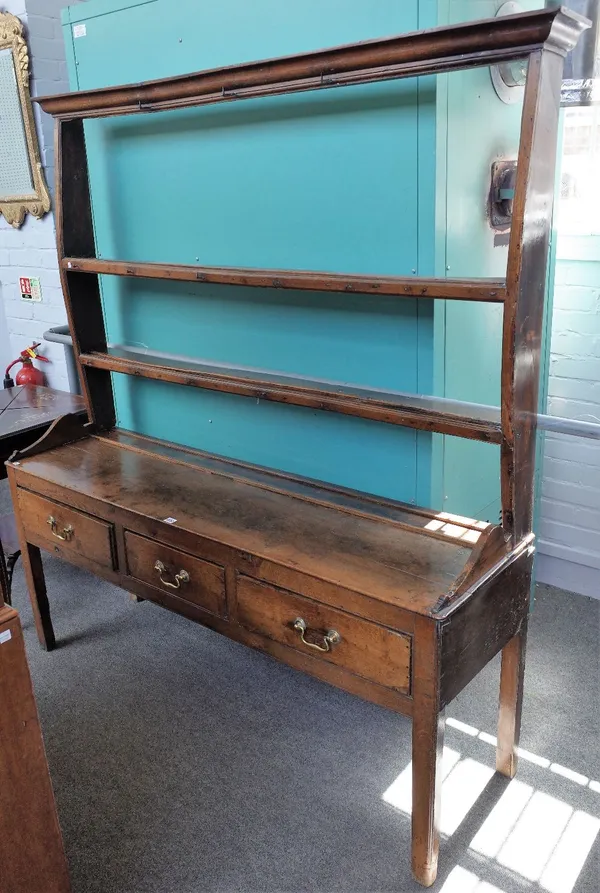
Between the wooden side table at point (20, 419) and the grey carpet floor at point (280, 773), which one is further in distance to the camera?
the wooden side table at point (20, 419)

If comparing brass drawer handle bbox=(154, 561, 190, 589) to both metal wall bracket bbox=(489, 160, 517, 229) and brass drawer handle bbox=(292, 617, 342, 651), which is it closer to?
brass drawer handle bbox=(292, 617, 342, 651)

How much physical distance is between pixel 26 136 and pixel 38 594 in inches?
79.1

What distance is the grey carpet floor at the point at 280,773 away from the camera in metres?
1.77

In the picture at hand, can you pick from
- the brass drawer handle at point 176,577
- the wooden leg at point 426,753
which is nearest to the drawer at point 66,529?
the brass drawer handle at point 176,577

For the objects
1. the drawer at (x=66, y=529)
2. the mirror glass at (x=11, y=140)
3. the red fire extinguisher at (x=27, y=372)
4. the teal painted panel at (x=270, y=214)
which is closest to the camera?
the teal painted panel at (x=270, y=214)

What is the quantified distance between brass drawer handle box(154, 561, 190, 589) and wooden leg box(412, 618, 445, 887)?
67 cm

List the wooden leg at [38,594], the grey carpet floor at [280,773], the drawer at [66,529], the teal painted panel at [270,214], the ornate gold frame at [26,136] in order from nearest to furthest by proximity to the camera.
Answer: the grey carpet floor at [280,773] < the teal painted panel at [270,214] < the drawer at [66,529] < the wooden leg at [38,594] < the ornate gold frame at [26,136]

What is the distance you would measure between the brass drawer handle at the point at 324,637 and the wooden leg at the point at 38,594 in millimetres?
1159

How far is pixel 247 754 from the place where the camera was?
7.02ft

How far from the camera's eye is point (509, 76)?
205 centimetres

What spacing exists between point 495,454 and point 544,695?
2.43 ft

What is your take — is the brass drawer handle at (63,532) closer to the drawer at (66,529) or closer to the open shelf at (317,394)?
the drawer at (66,529)

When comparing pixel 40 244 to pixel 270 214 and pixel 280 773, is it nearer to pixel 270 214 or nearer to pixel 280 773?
pixel 270 214

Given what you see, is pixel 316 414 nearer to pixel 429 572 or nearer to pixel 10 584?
pixel 429 572
